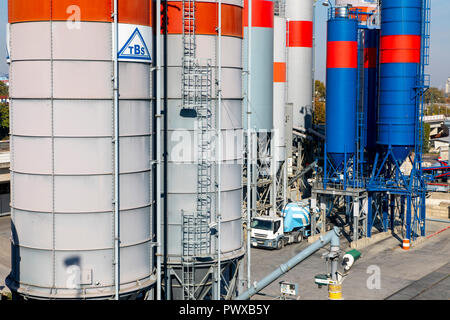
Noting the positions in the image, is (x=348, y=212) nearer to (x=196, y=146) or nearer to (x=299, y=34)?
(x=299, y=34)

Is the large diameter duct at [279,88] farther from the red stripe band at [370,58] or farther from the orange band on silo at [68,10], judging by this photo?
the orange band on silo at [68,10]

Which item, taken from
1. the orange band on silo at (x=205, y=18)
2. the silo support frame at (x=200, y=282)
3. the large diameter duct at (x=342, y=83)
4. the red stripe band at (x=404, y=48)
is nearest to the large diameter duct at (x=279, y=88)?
the large diameter duct at (x=342, y=83)

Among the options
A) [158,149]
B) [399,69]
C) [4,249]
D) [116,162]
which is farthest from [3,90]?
[116,162]

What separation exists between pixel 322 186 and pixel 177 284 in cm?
1983

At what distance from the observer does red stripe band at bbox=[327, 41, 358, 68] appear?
40.5 metres

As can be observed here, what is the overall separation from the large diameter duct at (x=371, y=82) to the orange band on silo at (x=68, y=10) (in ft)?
84.7

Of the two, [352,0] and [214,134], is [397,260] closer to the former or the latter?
[214,134]

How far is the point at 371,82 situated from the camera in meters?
43.6

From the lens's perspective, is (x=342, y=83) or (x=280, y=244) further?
(x=342, y=83)

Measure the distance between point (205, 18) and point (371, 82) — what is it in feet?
72.1

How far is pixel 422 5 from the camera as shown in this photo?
3934 cm

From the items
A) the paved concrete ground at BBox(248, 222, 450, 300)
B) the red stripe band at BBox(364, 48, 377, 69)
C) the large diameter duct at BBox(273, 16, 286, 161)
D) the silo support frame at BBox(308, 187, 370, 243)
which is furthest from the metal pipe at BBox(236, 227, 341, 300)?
the red stripe band at BBox(364, 48, 377, 69)

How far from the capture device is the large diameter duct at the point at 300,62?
171ft
